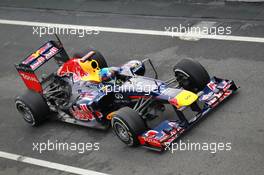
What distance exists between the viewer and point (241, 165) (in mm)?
10039

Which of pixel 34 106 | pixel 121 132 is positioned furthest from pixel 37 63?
pixel 121 132

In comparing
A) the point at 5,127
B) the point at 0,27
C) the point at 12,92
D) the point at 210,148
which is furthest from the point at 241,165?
the point at 0,27

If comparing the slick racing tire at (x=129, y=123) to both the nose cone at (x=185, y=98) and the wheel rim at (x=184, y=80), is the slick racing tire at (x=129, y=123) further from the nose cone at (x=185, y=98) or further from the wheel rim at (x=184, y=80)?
the wheel rim at (x=184, y=80)

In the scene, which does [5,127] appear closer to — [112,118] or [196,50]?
[112,118]

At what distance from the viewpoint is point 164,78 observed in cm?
1373

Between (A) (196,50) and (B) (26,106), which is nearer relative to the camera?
(B) (26,106)

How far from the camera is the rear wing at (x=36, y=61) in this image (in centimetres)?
1295

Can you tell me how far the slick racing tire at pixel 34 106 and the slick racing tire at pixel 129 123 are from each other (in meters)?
2.10

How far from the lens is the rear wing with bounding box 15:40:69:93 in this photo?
1295cm

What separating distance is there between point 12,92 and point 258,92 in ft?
20.5

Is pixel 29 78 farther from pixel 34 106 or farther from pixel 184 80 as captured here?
pixel 184 80

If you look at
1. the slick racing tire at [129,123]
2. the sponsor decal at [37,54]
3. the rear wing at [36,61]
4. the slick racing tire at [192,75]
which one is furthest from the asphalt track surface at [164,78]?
the sponsor decal at [37,54]

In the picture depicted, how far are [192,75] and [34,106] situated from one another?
3.44m

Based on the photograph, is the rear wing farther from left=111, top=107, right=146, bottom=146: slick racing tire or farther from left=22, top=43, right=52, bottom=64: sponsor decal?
left=111, top=107, right=146, bottom=146: slick racing tire
